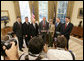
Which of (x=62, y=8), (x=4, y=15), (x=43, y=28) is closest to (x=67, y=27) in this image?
(x=43, y=28)

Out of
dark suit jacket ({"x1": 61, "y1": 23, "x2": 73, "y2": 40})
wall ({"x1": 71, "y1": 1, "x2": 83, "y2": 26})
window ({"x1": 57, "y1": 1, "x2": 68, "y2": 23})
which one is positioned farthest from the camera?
window ({"x1": 57, "y1": 1, "x2": 68, "y2": 23})

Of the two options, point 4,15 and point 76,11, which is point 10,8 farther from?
point 76,11

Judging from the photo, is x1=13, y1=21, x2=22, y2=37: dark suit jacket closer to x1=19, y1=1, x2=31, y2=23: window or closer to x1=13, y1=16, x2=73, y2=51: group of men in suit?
x1=13, y1=16, x2=73, y2=51: group of men in suit

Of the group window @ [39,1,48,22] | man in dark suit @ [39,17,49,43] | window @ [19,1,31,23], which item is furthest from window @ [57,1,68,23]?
man in dark suit @ [39,17,49,43]

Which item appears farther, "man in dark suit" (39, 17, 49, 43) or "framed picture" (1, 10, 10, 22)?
"framed picture" (1, 10, 10, 22)

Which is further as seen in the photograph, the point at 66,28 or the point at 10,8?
the point at 10,8

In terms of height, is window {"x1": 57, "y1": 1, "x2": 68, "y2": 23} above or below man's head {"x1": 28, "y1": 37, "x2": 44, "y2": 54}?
above

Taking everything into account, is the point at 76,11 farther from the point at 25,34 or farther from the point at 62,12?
the point at 25,34

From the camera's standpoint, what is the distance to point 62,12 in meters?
5.59

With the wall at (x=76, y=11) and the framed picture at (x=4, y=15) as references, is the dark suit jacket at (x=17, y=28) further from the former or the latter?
the wall at (x=76, y=11)

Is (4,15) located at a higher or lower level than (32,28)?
higher

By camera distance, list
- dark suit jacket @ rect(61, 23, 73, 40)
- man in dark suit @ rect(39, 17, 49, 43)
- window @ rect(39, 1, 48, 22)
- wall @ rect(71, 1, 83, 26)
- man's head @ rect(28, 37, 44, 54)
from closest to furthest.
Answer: man's head @ rect(28, 37, 44, 54) → dark suit jacket @ rect(61, 23, 73, 40) → man in dark suit @ rect(39, 17, 49, 43) → wall @ rect(71, 1, 83, 26) → window @ rect(39, 1, 48, 22)

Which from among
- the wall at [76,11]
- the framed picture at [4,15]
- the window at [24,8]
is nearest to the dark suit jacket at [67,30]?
the wall at [76,11]

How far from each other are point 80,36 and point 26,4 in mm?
4359
